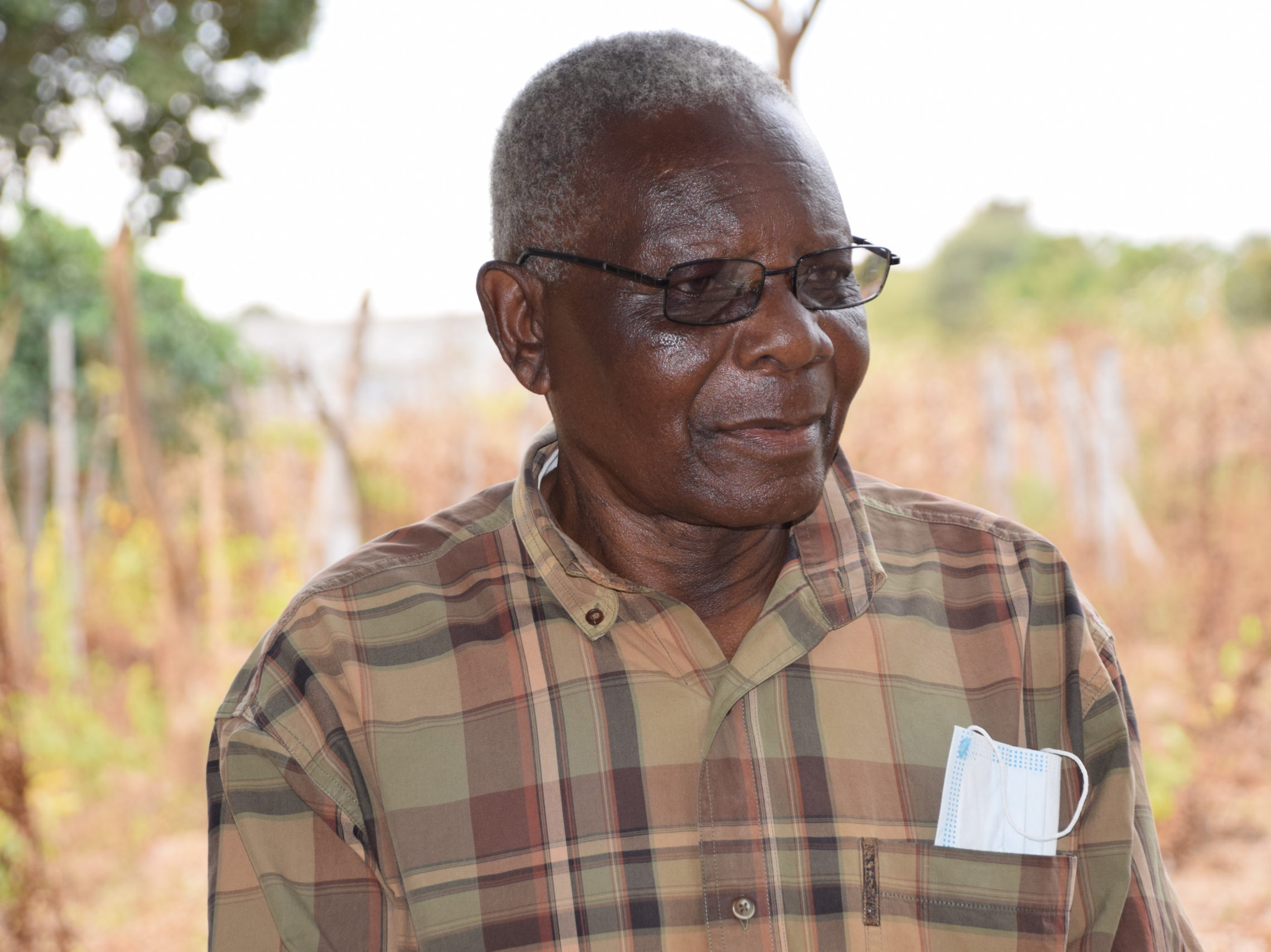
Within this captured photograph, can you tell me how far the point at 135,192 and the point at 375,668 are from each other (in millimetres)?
5904

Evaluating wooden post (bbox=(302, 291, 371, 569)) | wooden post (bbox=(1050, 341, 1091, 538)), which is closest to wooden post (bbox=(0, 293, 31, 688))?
wooden post (bbox=(302, 291, 371, 569))

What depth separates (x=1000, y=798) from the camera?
129 centimetres

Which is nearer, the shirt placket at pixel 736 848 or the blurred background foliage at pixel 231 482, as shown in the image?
the shirt placket at pixel 736 848

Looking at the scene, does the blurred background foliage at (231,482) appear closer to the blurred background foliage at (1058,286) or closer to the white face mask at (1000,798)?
the blurred background foliage at (1058,286)

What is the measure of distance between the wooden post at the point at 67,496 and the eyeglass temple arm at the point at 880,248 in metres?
6.33

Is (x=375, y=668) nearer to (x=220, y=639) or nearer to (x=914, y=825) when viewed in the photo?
(x=914, y=825)

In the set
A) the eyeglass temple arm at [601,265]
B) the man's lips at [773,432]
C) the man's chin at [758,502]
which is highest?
the eyeglass temple arm at [601,265]

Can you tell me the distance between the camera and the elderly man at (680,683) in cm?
124

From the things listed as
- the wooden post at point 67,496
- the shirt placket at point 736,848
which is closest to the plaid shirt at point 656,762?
the shirt placket at point 736,848

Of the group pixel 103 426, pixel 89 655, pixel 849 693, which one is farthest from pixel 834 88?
pixel 89 655

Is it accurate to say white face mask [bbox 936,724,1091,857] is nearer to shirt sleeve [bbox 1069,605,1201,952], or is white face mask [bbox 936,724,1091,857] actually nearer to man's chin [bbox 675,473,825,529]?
shirt sleeve [bbox 1069,605,1201,952]

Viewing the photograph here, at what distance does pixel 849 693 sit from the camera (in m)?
1.34

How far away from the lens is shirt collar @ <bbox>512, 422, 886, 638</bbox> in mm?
1363

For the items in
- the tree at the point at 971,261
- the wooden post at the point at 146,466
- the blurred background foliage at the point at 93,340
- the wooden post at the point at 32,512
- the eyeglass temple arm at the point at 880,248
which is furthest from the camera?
the tree at the point at 971,261
